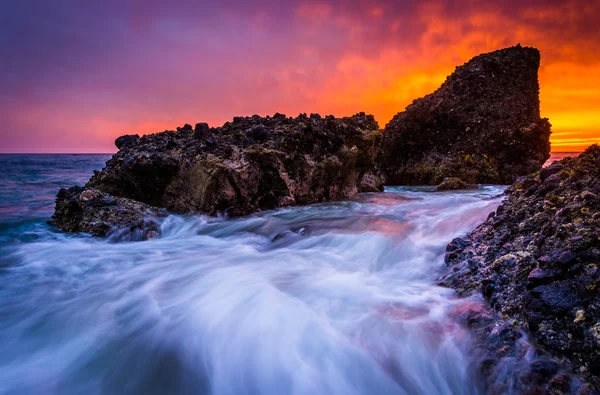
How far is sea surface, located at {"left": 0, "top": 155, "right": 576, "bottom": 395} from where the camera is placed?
2.55 meters

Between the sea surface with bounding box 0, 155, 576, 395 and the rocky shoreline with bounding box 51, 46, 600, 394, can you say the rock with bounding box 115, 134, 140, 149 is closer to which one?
the rocky shoreline with bounding box 51, 46, 600, 394

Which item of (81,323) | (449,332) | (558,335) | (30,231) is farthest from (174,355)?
(30,231)

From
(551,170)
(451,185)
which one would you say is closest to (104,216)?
(551,170)

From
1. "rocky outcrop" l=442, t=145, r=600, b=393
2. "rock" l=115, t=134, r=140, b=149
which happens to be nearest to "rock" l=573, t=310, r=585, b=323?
"rocky outcrop" l=442, t=145, r=600, b=393

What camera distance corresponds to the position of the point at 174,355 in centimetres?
291

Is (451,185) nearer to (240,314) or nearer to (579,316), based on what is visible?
(240,314)

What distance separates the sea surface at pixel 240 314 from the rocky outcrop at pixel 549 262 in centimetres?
41

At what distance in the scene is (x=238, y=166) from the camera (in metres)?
7.60

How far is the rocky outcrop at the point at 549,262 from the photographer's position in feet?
6.55

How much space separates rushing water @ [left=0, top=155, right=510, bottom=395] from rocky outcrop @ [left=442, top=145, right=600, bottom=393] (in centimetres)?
38

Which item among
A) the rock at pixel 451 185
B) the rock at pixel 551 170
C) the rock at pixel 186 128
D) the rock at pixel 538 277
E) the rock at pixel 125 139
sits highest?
the rock at pixel 186 128

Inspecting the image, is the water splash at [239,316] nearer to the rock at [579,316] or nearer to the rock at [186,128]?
the rock at [579,316]

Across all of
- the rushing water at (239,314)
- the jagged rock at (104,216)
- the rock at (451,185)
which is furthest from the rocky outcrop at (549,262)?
the rock at (451,185)

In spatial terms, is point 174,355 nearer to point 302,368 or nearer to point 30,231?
point 302,368
